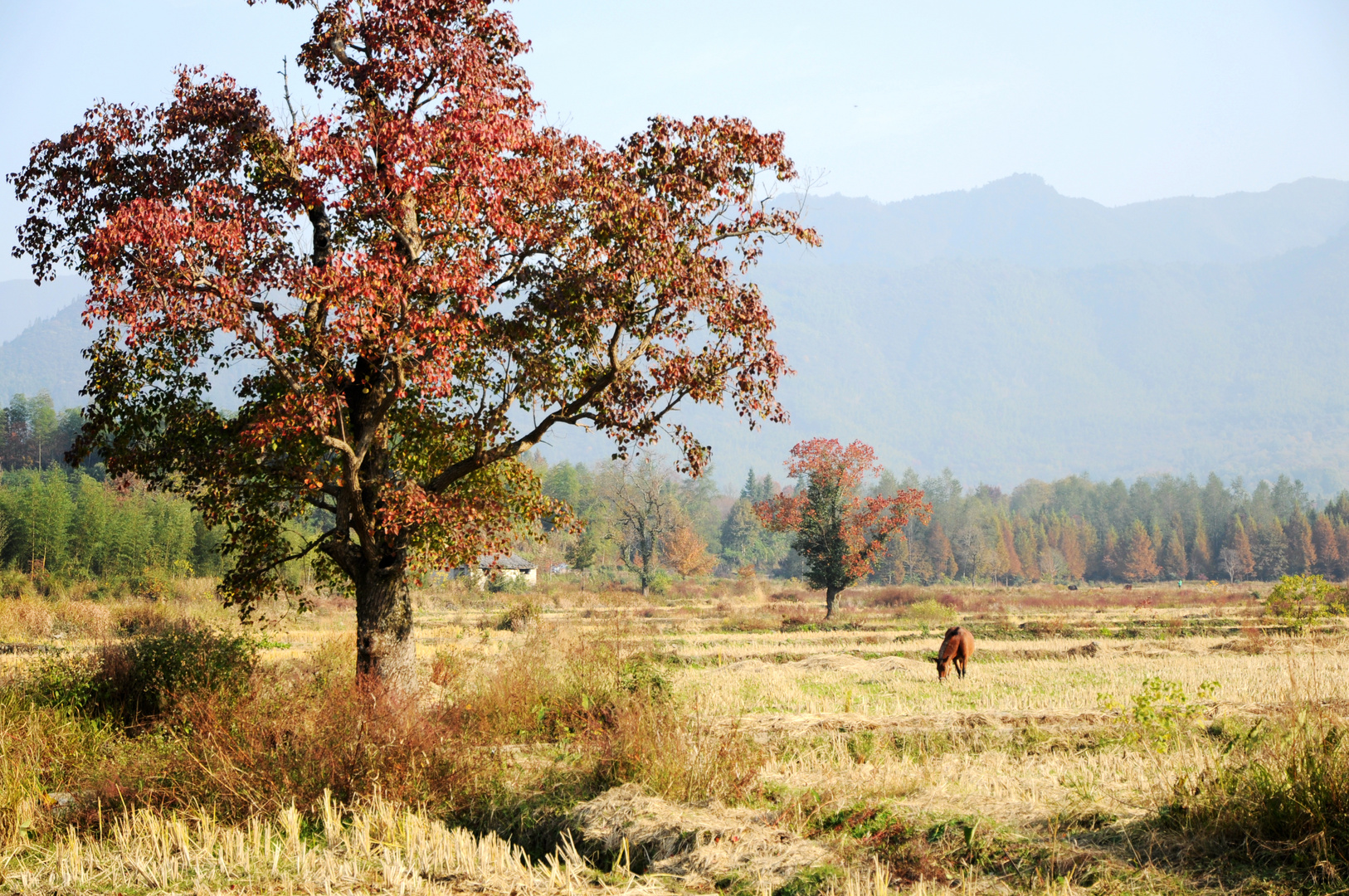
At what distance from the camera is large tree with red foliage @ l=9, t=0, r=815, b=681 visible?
12.8 metres

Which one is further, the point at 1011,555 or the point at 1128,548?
the point at 1011,555

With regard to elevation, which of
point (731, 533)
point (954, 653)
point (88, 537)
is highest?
point (88, 537)

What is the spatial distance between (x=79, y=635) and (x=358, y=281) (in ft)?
83.2

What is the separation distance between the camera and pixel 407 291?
13344mm

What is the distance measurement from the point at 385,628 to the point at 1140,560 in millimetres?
127422

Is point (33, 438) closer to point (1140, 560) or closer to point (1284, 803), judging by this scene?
point (1140, 560)

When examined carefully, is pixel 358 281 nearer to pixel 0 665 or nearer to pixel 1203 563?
pixel 0 665

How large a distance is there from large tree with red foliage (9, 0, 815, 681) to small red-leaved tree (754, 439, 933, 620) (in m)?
29.0

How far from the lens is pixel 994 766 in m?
11.8

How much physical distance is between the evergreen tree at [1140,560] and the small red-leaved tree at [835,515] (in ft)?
303

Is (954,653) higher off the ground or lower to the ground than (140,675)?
lower

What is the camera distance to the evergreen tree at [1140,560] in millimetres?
124438

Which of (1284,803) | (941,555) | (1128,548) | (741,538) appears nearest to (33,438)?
(741,538)

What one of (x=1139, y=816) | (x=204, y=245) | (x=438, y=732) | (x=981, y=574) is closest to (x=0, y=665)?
(x=204, y=245)
